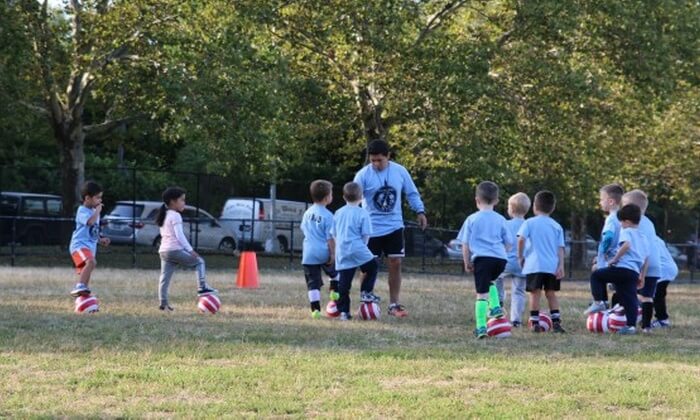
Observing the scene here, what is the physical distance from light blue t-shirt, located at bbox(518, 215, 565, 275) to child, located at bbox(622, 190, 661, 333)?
0.96 meters

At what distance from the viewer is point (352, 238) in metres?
13.6

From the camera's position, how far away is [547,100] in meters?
30.5

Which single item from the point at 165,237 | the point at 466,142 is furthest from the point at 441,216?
the point at 165,237

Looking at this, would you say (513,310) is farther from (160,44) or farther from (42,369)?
(160,44)

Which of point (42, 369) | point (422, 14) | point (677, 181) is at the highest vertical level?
point (422, 14)

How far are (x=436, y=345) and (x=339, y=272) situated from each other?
9.95 feet

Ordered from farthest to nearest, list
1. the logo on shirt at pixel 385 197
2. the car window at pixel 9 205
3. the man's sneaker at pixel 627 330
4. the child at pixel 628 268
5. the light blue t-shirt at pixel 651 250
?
the car window at pixel 9 205, the logo on shirt at pixel 385 197, the light blue t-shirt at pixel 651 250, the child at pixel 628 268, the man's sneaker at pixel 627 330

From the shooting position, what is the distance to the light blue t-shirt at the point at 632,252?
13172mm

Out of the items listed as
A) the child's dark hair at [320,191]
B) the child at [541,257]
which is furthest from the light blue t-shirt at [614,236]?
the child's dark hair at [320,191]

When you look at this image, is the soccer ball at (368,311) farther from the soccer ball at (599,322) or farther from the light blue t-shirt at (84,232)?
the light blue t-shirt at (84,232)

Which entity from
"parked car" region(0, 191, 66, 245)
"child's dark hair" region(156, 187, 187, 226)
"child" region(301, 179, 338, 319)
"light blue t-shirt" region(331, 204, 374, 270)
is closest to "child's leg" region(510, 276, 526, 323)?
"light blue t-shirt" region(331, 204, 374, 270)

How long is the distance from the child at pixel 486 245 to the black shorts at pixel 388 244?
2.13m

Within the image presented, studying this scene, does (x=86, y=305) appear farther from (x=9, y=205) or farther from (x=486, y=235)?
(x=9, y=205)

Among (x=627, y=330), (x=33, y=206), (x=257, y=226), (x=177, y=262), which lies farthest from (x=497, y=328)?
(x=33, y=206)
